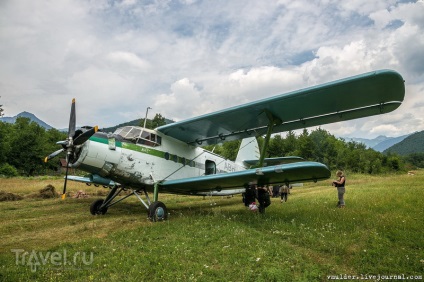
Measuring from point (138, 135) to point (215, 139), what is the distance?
3557 millimetres

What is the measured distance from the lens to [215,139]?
12.2 m

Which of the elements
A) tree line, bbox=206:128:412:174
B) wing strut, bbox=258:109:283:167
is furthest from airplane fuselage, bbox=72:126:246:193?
tree line, bbox=206:128:412:174

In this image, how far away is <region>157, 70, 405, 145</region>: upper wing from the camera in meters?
7.52

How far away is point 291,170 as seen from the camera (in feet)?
25.3

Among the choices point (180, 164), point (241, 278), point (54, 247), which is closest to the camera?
point (241, 278)

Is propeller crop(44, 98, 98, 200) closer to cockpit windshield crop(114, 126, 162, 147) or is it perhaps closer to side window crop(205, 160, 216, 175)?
cockpit windshield crop(114, 126, 162, 147)

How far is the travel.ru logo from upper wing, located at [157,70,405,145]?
239 inches

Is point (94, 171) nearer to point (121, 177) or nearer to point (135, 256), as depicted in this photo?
point (121, 177)

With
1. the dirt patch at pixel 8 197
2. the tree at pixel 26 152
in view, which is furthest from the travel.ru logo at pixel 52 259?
the tree at pixel 26 152

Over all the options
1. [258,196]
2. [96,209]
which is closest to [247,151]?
[258,196]

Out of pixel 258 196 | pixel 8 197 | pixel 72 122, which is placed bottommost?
pixel 8 197

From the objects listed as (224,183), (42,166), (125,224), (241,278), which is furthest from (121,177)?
(42,166)

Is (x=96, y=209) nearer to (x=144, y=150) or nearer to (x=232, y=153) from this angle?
(x=144, y=150)

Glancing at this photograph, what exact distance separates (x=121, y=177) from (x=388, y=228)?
25.7 ft
